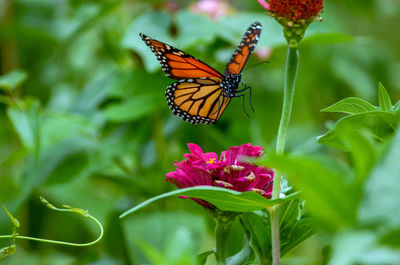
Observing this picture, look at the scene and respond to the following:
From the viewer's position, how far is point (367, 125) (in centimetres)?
38

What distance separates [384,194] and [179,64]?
1.53 feet

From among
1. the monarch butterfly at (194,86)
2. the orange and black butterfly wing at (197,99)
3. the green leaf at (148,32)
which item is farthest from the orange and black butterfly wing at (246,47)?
the green leaf at (148,32)

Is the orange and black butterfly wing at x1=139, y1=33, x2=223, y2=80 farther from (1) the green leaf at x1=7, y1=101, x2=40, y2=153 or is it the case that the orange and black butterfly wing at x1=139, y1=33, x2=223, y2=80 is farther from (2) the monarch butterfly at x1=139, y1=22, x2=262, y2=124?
(1) the green leaf at x1=7, y1=101, x2=40, y2=153

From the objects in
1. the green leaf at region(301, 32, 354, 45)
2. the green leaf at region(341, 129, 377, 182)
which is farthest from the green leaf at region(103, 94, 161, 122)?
the green leaf at region(341, 129, 377, 182)

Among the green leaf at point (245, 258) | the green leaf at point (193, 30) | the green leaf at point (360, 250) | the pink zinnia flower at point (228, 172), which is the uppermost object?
the green leaf at point (193, 30)

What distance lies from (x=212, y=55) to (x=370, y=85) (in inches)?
20.3

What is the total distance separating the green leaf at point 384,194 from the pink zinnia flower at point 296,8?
0.17m

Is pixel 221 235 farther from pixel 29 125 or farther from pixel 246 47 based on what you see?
pixel 29 125

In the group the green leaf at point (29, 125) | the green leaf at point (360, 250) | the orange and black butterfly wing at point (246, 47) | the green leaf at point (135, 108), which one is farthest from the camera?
the green leaf at point (135, 108)

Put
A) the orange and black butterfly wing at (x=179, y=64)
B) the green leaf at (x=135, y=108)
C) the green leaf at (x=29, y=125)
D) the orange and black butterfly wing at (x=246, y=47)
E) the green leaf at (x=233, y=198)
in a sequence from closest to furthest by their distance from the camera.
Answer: the green leaf at (x=233, y=198)
the orange and black butterfly wing at (x=246, y=47)
the orange and black butterfly wing at (x=179, y=64)
the green leaf at (x=29, y=125)
the green leaf at (x=135, y=108)

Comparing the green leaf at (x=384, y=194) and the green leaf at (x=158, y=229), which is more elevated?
the green leaf at (x=384, y=194)

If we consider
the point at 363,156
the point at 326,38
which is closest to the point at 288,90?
the point at 363,156

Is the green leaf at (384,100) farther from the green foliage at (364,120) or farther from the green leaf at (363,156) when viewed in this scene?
the green leaf at (363,156)

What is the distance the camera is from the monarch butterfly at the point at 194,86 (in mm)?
663
